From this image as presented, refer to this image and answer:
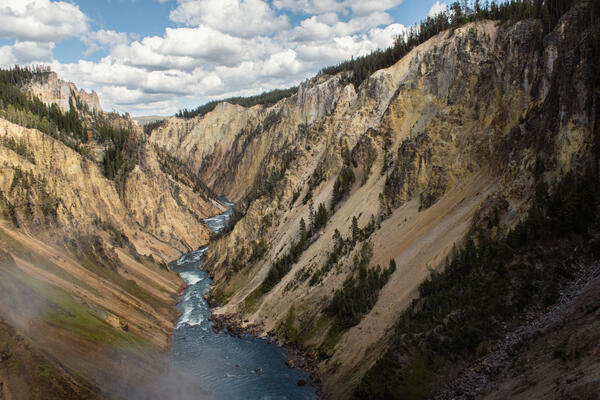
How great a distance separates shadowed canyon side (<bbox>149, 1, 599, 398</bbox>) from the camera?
27672 mm

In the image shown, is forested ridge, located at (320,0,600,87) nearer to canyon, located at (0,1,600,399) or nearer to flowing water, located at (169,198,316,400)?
canyon, located at (0,1,600,399)

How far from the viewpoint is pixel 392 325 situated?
30250 millimetres

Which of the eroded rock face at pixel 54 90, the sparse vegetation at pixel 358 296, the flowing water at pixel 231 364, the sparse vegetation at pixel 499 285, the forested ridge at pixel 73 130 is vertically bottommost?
the flowing water at pixel 231 364

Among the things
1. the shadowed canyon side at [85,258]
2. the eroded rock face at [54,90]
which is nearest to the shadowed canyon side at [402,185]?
the shadowed canyon side at [85,258]

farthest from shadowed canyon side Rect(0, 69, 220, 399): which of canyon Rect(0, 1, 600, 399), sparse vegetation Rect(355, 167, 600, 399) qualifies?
sparse vegetation Rect(355, 167, 600, 399)

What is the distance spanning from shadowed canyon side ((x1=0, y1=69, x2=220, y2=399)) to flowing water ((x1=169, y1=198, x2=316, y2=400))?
2.02 meters

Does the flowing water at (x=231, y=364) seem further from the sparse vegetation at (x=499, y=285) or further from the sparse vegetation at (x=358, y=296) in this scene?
the sparse vegetation at (x=499, y=285)

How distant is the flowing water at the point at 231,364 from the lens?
105ft

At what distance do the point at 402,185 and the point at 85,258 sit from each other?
34.9 m

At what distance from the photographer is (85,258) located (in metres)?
47.9

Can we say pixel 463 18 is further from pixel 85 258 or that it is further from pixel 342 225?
pixel 85 258

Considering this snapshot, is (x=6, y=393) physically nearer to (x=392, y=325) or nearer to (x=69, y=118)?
(x=392, y=325)

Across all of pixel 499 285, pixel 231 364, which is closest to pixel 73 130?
pixel 231 364

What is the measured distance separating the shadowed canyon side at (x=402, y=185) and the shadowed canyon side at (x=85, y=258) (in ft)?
35.6
